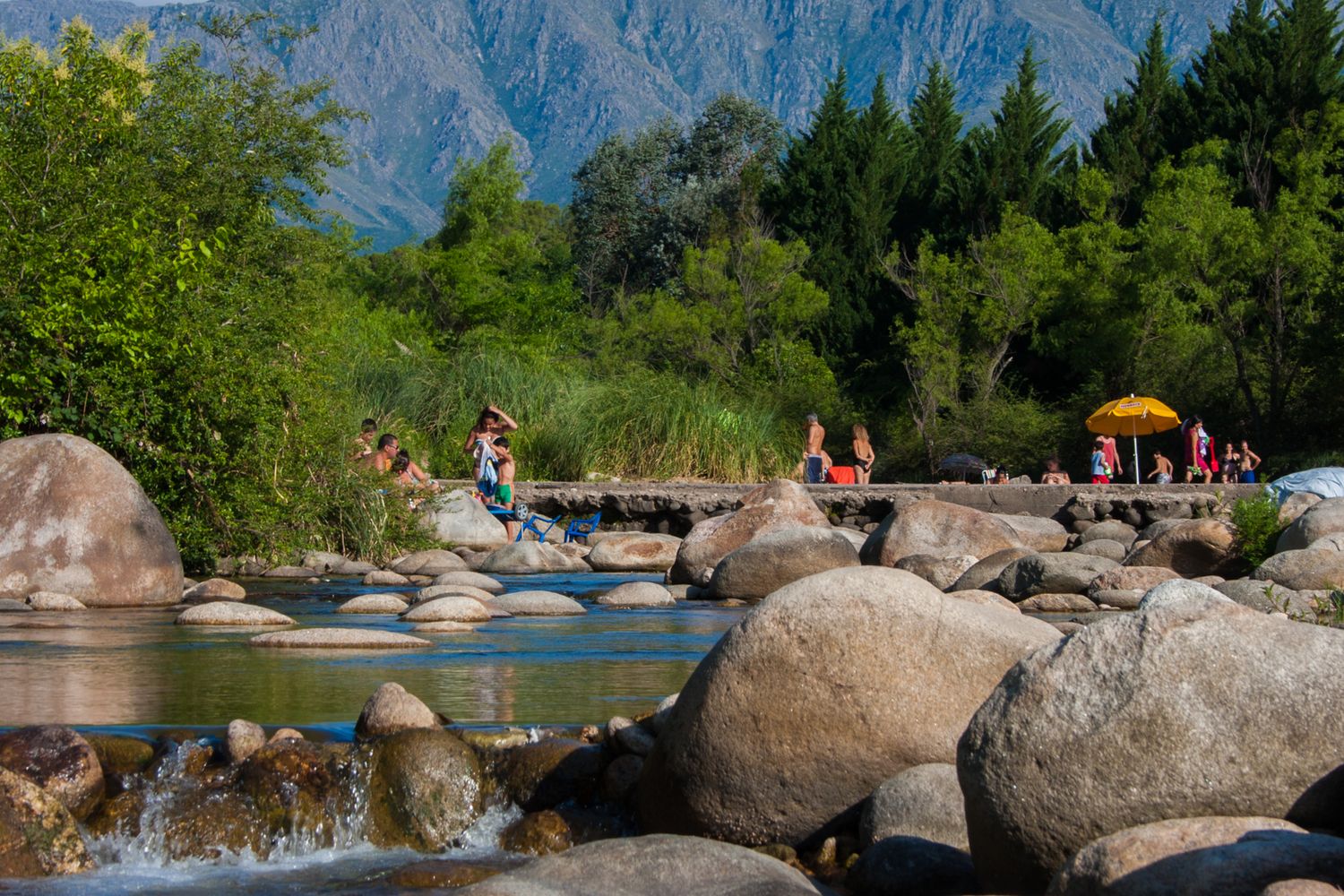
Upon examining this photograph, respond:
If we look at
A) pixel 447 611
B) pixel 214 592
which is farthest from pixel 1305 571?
pixel 214 592

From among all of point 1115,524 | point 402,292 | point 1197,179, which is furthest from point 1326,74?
point 402,292

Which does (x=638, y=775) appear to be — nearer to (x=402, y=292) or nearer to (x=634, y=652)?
(x=634, y=652)

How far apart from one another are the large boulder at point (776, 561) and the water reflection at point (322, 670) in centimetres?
123

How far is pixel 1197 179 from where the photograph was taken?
32.5m

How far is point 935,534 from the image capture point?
1552cm

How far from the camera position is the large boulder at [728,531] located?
15.7 m

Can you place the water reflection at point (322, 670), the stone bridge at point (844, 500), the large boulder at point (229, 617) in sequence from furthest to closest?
the stone bridge at point (844, 500), the large boulder at point (229, 617), the water reflection at point (322, 670)

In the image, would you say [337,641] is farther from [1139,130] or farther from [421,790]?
[1139,130]

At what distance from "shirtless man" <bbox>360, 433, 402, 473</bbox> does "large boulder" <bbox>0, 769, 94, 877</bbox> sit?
12.1 m

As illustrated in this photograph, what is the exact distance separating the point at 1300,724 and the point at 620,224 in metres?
53.7

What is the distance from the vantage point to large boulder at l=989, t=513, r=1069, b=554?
18562mm

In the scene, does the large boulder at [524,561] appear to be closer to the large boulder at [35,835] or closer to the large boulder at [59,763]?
the large boulder at [59,763]

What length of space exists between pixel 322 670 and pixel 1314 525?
8.52 metres

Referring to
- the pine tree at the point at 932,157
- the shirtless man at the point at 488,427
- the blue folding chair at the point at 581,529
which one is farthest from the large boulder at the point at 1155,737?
the pine tree at the point at 932,157
